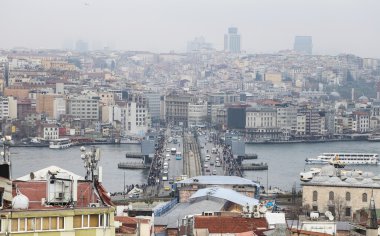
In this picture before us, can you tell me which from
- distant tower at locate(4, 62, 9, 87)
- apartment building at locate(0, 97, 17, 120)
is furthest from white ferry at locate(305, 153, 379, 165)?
distant tower at locate(4, 62, 9, 87)

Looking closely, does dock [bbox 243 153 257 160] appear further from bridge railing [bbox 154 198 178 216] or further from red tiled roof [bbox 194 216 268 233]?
red tiled roof [bbox 194 216 268 233]

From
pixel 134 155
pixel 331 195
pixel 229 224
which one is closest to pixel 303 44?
pixel 134 155

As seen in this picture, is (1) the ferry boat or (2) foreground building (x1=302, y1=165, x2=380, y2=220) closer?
(2) foreground building (x1=302, y1=165, x2=380, y2=220)

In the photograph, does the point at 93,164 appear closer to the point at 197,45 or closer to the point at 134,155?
the point at 134,155

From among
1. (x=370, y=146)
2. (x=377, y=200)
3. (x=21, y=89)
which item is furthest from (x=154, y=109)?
(x=377, y=200)

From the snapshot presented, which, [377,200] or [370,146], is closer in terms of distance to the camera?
[377,200]

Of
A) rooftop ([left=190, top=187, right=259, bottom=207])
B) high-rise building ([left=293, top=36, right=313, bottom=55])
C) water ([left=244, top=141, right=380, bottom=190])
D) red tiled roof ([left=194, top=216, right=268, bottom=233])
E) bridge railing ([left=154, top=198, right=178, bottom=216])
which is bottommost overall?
water ([left=244, top=141, right=380, bottom=190])

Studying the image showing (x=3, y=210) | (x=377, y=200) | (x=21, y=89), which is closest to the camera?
(x=3, y=210)

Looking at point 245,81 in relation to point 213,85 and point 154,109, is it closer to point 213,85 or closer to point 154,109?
point 213,85
